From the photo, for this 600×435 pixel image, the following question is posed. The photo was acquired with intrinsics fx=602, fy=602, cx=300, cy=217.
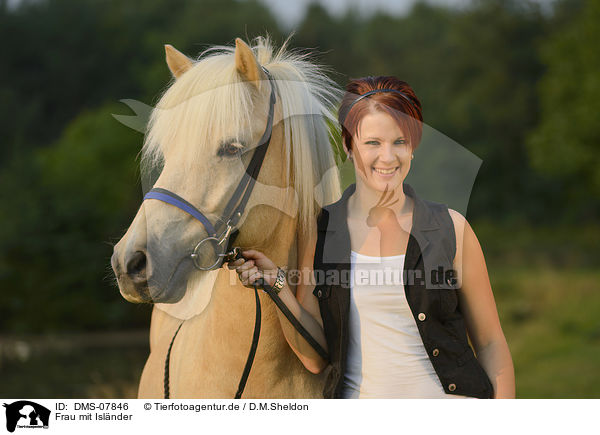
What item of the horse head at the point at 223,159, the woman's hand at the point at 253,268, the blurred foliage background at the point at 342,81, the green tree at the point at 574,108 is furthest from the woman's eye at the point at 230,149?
the green tree at the point at 574,108

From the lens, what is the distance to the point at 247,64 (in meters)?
2.15

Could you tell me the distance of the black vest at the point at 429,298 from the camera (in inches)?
83.8

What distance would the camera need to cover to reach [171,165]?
203 cm

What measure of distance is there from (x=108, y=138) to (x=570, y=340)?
16.6 metres

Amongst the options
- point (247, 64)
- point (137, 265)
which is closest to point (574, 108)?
point (247, 64)

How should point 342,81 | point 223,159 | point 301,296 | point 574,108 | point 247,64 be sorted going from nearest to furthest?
point 223,159 < point 247,64 < point 301,296 < point 342,81 < point 574,108

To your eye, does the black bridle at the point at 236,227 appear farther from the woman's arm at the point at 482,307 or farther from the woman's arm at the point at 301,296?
the woman's arm at the point at 482,307

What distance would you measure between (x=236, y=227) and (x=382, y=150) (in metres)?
0.59

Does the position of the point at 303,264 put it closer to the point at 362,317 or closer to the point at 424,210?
the point at 362,317

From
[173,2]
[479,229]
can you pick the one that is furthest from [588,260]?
[173,2]
